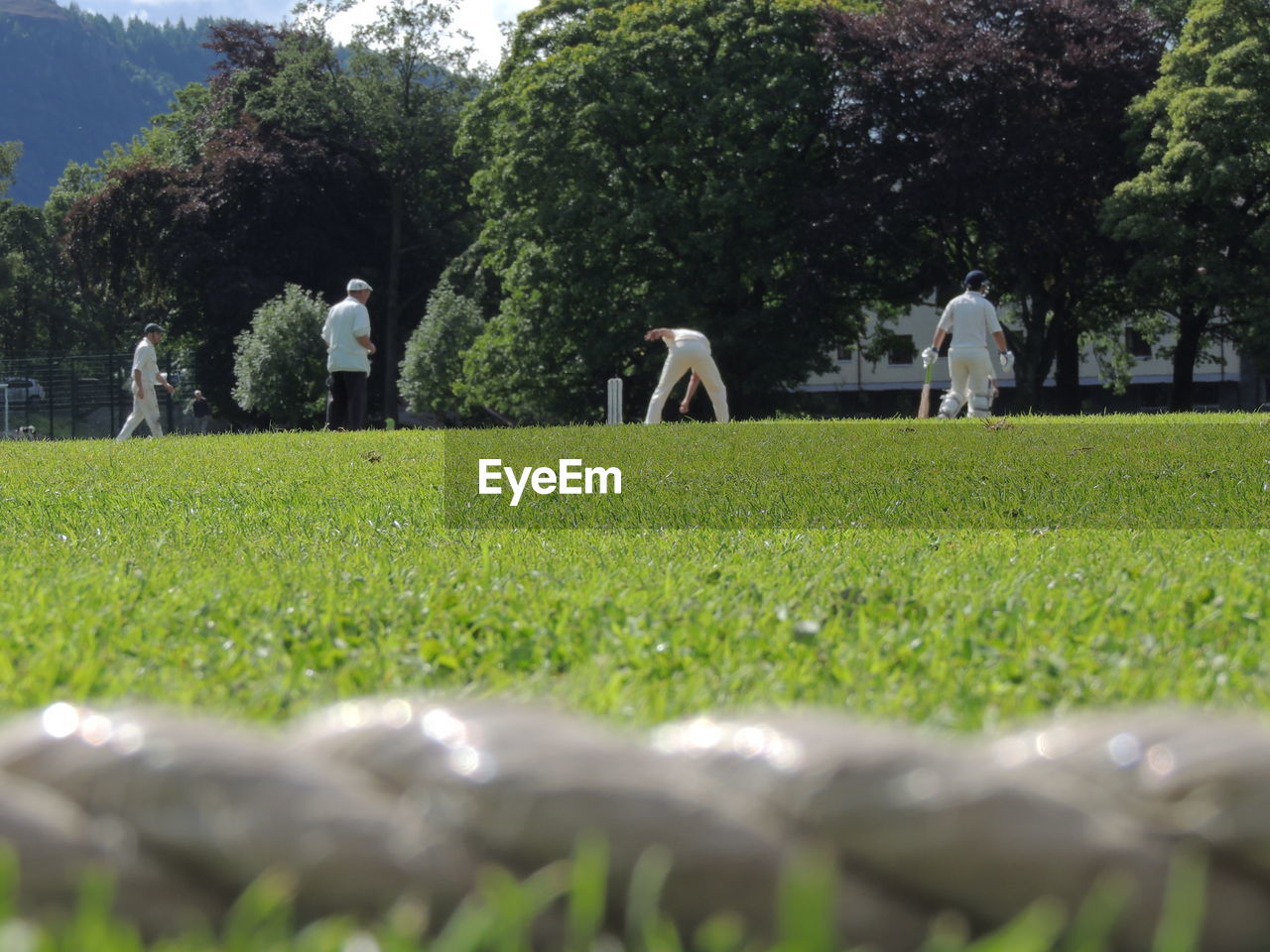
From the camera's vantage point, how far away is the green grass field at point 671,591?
3.57 m

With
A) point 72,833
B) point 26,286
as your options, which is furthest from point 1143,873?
point 26,286

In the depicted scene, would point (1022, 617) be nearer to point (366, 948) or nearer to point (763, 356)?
point (366, 948)

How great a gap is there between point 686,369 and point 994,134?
874 inches

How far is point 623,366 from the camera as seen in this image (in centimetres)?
4475

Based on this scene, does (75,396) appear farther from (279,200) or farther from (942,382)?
(942,382)

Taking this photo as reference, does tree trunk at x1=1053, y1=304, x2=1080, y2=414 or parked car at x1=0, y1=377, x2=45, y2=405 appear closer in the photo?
tree trunk at x1=1053, y1=304, x2=1080, y2=414

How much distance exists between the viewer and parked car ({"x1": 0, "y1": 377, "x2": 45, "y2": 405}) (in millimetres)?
53812

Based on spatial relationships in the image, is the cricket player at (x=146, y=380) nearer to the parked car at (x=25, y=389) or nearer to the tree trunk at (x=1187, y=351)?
the tree trunk at (x=1187, y=351)

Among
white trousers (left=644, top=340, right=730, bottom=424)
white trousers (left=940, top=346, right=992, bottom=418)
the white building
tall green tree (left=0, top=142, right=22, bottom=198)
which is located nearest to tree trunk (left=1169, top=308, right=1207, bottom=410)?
the white building

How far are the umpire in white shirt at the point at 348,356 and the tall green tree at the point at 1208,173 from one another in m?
23.5

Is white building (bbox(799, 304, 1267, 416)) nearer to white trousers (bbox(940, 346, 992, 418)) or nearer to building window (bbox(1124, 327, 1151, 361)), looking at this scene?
building window (bbox(1124, 327, 1151, 361))

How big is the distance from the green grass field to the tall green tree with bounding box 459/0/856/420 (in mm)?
31590

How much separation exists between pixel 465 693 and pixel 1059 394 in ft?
143

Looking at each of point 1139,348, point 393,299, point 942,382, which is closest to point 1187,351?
point 1139,348
